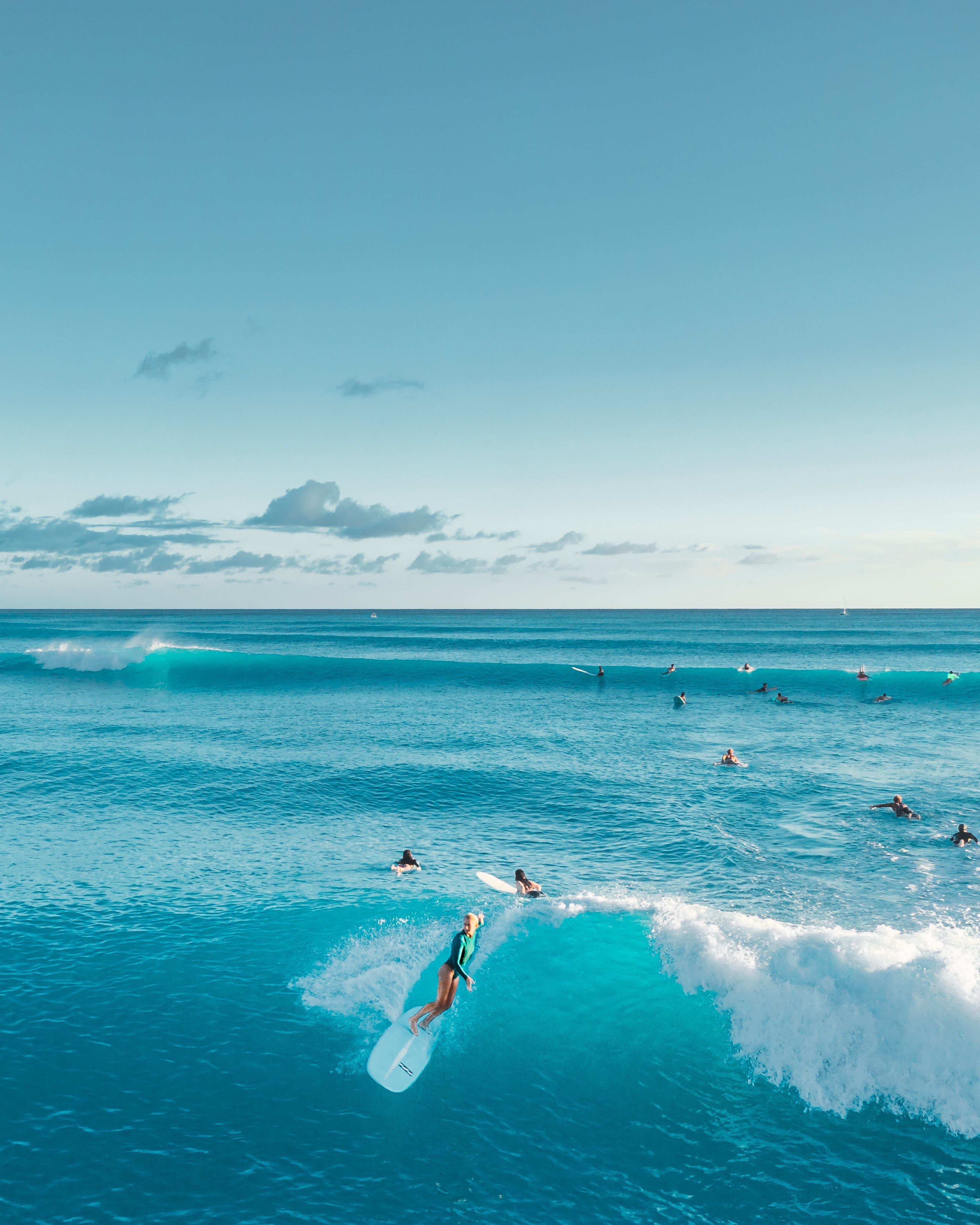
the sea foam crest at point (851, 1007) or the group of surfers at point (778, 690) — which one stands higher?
the group of surfers at point (778, 690)

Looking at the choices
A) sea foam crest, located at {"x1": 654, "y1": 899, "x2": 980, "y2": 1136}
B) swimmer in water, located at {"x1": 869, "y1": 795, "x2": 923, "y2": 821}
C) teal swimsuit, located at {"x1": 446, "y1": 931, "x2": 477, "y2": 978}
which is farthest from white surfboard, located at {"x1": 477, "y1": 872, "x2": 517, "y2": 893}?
swimmer in water, located at {"x1": 869, "y1": 795, "x2": 923, "y2": 821}

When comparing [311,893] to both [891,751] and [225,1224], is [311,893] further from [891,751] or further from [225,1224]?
[891,751]

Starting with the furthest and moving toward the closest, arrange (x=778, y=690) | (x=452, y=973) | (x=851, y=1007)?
(x=778, y=690), (x=452, y=973), (x=851, y=1007)

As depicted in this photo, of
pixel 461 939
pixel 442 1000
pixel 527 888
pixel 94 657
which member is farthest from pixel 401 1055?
pixel 94 657

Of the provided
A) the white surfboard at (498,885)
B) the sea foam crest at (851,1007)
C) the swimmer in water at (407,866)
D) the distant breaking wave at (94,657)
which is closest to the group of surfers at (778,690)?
the swimmer in water at (407,866)

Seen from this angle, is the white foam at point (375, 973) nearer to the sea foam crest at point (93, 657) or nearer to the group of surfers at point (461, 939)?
the group of surfers at point (461, 939)

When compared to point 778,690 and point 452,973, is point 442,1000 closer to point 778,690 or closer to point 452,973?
point 452,973
